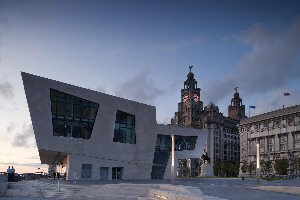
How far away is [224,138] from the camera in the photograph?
190 meters

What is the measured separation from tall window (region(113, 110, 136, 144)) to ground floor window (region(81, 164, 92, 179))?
5.87m

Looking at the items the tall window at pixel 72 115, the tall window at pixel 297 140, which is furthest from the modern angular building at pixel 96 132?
the tall window at pixel 297 140

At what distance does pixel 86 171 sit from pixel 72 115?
29.0 feet

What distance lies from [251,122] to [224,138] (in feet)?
137

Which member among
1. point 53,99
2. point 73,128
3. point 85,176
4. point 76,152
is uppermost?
point 53,99

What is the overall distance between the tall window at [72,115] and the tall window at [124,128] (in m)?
4.52

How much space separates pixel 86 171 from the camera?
2224 inches

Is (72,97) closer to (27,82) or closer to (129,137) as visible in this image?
(27,82)

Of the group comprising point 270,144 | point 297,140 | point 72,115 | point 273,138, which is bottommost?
point 270,144

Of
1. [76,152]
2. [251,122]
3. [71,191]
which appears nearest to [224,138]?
[251,122]

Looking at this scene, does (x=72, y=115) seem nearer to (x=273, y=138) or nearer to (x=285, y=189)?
(x=285, y=189)

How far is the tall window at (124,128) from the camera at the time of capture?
59906mm

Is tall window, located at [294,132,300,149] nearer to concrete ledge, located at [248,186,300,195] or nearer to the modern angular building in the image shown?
the modern angular building

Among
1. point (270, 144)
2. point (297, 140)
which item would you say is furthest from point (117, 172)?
point (270, 144)
